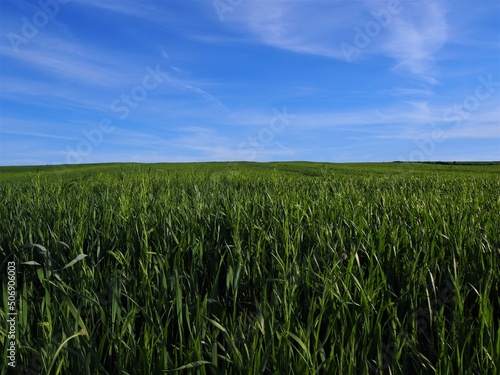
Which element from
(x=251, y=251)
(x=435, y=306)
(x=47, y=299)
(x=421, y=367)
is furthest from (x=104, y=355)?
(x=435, y=306)

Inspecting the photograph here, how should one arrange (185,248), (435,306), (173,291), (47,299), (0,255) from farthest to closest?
(0,255) < (185,248) < (435,306) < (173,291) < (47,299)

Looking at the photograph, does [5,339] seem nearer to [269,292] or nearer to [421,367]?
[269,292]

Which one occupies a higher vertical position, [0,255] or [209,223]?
[209,223]

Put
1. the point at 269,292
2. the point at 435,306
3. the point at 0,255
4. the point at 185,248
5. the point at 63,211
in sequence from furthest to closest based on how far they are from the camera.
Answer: the point at 63,211, the point at 0,255, the point at 185,248, the point at 269,292, the point at 435,306

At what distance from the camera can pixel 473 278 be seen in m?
2.20

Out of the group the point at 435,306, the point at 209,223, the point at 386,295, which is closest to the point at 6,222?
the point at 209,223

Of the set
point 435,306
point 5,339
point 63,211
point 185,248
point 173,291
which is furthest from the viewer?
point 63,211

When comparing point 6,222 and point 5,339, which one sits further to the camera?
point 6,222

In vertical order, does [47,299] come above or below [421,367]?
above

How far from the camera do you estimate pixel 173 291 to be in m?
1.80

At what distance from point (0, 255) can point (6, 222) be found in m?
0.63

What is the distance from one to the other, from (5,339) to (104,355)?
0.35 m

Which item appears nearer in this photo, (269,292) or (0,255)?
(269,292)

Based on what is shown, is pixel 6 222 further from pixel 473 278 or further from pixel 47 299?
pixel 473 278
